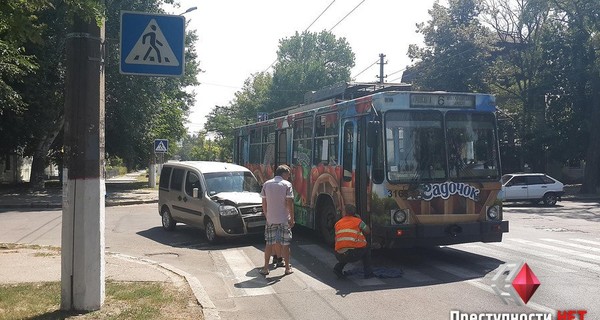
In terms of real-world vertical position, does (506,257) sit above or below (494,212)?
below

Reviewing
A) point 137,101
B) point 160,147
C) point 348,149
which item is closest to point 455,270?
point 348,149

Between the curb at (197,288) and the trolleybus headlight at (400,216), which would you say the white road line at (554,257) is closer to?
the trolleybus headlight at (400,216)

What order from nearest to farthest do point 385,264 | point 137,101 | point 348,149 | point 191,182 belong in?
point 385,264, point 348,149, point 191,182, point 137,101

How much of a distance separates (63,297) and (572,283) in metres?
6.87

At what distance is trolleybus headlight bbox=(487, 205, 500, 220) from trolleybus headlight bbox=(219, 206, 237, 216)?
17.8 feet

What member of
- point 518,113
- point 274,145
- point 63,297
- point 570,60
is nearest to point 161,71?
point 63,297

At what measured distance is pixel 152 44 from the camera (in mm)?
7156

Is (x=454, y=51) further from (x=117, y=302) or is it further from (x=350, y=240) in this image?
(x=117, y=302)

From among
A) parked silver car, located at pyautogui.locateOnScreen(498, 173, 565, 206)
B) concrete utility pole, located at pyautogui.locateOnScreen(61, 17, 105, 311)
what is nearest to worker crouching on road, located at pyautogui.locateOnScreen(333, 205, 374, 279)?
concrete utility pole, located at pyautogui.locateOnScreen(61, 17, 105, 311)

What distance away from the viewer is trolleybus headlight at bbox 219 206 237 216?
12.4 m

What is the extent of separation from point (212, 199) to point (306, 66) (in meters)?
48.9

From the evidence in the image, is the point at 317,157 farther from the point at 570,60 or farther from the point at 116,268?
the point at 570,60

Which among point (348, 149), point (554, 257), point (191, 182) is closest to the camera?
point (554, 257)

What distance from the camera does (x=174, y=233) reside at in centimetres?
1504
